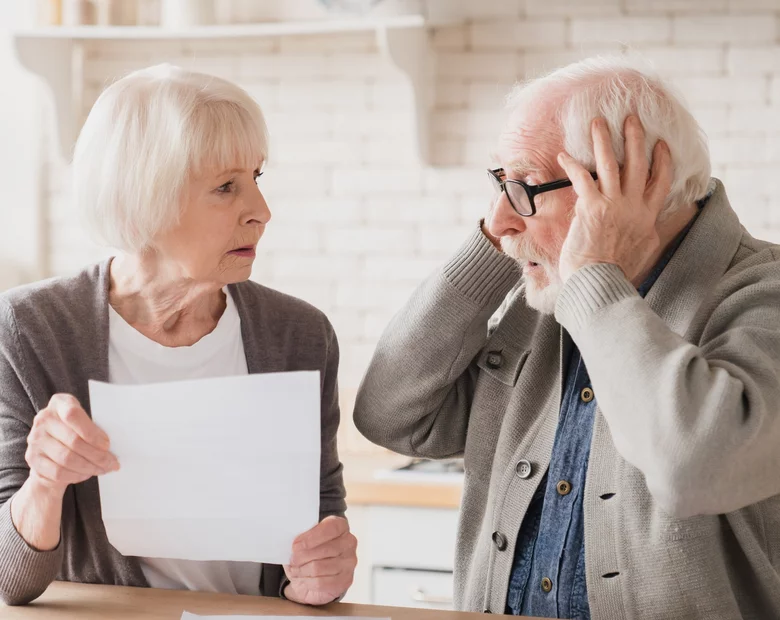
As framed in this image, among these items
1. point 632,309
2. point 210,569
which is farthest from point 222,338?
point 632,309

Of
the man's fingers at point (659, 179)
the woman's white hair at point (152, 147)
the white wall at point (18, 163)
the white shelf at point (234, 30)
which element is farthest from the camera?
the white wall at point (18, 163)

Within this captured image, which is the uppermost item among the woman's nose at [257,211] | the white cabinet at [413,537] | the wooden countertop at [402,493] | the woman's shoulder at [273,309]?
the woman's nose at [257,211]

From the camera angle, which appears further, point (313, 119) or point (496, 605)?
point (313, 119)

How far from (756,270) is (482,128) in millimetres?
1671

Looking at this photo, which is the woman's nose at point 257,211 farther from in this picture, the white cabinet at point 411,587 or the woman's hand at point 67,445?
the white cabinet at point 411,587

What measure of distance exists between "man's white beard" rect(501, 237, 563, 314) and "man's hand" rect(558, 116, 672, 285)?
13 centimetres

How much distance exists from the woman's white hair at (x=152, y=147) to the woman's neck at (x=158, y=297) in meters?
0.05

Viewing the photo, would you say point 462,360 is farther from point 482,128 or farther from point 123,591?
point 482,128

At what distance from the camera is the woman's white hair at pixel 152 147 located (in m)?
1.54

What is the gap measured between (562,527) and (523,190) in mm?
507

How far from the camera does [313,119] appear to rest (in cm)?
314

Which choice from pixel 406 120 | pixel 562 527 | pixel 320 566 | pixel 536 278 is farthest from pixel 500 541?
pixel 406 120

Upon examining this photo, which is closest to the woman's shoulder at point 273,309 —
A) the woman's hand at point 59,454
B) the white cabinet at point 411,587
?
the woman's hand at point 59,454

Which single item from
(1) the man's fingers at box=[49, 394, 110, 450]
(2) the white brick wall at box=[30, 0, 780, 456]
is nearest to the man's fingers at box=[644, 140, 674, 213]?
(1) the man's fingers at box=[49, 394, 110, 450]
